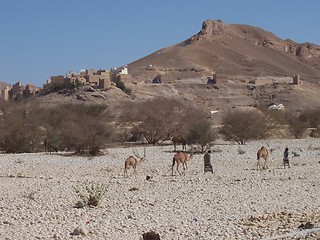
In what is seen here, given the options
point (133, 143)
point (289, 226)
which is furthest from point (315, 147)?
point (289, 226)

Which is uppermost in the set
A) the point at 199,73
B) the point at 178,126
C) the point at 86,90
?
the point at 199,73

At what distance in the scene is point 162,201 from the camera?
14.8 metres

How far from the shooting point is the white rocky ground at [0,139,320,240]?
11.1m

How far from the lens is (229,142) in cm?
3909

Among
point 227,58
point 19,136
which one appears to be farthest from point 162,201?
point 227,58

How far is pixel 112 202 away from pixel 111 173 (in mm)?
7586

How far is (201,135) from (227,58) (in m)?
131

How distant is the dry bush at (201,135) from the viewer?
108 feet

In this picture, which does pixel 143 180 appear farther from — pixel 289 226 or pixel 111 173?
pixel 289 226

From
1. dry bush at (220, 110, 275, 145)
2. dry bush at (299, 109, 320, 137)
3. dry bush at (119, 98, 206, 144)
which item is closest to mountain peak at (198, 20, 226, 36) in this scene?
dry bush at (299, 109, 320, 137)

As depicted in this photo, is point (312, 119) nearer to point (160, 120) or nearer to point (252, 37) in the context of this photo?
point (160, 120)

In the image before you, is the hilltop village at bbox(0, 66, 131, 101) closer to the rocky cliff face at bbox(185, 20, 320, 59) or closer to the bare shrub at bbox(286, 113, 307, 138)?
the bare shrub at bbox(286, 113, 307, 138)

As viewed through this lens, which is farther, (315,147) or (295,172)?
(315,147)

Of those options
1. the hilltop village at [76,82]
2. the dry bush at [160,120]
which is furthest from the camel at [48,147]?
the hilltop village at [76,82]
